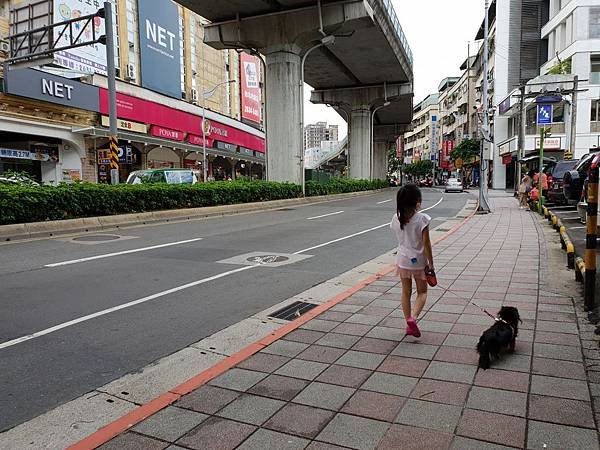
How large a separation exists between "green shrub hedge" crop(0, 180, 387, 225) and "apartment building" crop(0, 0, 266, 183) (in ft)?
21.6

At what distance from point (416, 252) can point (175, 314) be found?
277 cm

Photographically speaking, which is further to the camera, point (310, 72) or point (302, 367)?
point (310, 72)

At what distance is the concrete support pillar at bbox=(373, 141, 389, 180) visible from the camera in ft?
220

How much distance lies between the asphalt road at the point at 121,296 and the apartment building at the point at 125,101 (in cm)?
1146

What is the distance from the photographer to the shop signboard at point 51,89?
20734 mm

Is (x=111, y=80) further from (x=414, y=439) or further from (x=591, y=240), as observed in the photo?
(x=414, y=439)

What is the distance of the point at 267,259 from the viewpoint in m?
9.02

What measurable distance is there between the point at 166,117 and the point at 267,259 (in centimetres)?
2498

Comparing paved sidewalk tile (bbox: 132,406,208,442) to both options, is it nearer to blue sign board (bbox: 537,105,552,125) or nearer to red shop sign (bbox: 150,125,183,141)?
blue sign board (bbox: 537,105,552,125)

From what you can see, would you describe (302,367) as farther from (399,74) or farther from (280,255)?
(399,74)

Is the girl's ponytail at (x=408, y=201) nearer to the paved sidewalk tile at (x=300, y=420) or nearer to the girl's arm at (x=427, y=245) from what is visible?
the girl's arm at (x=427, y=245)

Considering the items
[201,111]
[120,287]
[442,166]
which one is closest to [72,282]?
[120,287]

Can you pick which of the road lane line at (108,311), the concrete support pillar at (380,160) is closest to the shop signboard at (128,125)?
the road lane line at (108,311)

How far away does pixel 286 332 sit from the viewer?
4.77 meters
